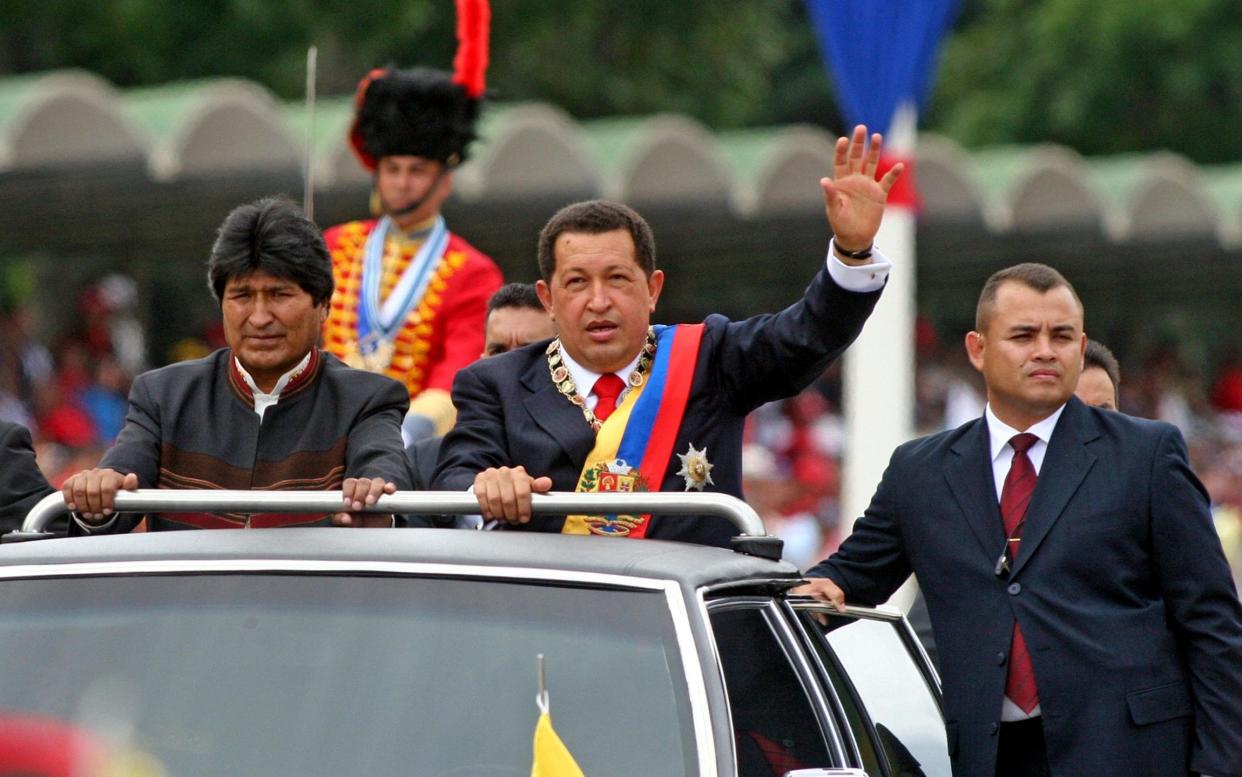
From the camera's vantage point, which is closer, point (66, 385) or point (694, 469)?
point (694, 469)

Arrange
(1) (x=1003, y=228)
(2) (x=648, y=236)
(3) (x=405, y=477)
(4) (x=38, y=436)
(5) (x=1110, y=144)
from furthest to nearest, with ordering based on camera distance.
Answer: (5) (x=1110, y=144) → (1) (x=1003, y=228) → (4) (x=38, y=436) → (2) (x=648, y=236) → (3) (x=405, y=477)

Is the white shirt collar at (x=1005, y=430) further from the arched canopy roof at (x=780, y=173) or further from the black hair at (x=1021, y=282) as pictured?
the arched canopy roof at (x=780, y=173)

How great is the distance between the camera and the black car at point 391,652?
3.91 m

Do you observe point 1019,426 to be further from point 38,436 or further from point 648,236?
point 38,436

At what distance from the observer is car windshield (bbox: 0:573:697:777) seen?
12.8 feet

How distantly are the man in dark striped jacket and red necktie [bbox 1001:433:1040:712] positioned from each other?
1.39 m

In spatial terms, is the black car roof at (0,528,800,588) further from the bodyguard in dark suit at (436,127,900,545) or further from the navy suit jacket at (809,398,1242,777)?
the navy suit jacket at (809,398,1242,777)

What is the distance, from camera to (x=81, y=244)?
21.2m

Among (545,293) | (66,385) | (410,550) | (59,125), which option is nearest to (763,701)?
(410,550)

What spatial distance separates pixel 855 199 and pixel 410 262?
2505 mm

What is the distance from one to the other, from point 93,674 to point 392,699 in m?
0.54

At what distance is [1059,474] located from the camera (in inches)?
212

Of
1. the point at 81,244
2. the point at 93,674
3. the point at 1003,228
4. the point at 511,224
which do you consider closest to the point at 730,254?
the point at 1003,228

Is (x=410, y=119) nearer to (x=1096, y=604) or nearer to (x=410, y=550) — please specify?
(x=1096, y=604)
